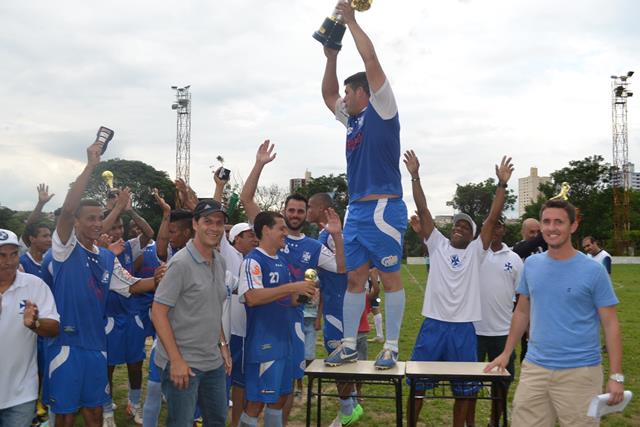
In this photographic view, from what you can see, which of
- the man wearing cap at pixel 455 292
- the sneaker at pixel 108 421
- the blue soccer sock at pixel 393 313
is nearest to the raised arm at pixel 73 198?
the sneaker at pixel 108 421

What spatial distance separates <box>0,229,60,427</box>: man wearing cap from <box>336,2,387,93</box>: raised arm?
3.18 metres

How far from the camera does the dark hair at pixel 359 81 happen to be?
18.5 feet

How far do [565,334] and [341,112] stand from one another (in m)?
2.94

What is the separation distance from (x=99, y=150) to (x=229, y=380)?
112 inches

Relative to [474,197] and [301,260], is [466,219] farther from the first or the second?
[474,197]

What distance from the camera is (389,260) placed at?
5512mm

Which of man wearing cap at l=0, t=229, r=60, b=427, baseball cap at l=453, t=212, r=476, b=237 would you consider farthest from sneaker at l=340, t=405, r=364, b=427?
man wearing cap at l=0, t=229, r=60, b=427

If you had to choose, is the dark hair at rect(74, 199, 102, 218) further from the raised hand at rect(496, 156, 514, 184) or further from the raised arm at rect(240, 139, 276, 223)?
the raised hand at rect(496, 156, 514, 184)

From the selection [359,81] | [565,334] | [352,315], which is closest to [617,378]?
[565,334]

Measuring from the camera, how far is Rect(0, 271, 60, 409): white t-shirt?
4418 millimetres

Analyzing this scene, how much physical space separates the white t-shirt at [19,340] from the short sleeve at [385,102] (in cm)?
316

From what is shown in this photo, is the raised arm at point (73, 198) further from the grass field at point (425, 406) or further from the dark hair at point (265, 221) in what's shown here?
the grass field at point (425, 406)

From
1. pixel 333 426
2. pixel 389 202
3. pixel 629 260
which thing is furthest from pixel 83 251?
pixel 629 260

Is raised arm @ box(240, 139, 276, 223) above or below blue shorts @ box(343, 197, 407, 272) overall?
above
